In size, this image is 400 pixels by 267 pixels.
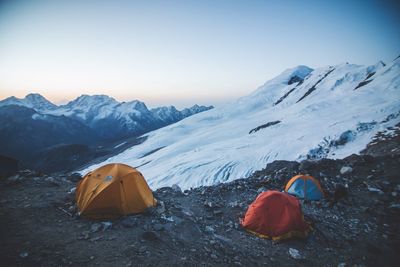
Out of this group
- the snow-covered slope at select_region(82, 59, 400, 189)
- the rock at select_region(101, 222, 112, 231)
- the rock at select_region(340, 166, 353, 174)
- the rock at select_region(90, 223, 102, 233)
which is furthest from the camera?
the snow-covered slope at select_region(82, 59, 400, 189)

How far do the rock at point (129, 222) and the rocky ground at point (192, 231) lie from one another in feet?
0.11

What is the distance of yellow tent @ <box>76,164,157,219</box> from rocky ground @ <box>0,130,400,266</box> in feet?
1.20

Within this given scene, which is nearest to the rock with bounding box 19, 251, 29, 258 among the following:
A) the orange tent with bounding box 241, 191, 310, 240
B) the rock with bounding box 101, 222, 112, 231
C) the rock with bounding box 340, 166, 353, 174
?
the rock with bounding box 101, 222, 112, 231

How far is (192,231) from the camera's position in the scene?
810 cm

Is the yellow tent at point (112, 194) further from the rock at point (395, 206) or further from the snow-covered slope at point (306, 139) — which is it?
the snow-covered slope at point (306, 139)

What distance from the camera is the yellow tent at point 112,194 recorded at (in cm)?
812

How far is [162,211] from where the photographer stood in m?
8.98

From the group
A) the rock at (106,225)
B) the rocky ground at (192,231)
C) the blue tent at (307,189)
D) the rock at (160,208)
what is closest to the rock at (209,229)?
the rocky ground at (192,231)

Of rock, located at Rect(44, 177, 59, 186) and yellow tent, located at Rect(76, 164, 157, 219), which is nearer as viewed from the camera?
yellow tent, located at Rect(76, 164, 157, 219)

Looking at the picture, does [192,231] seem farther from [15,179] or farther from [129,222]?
[15,179]

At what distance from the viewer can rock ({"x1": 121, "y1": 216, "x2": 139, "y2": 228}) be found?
25.2 ft

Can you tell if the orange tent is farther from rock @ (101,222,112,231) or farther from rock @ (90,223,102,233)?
rock @ (90,223,102,233)

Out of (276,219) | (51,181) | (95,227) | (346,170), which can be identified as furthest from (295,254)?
(51,181)

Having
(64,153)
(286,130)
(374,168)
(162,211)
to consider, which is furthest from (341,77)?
(64,153)
